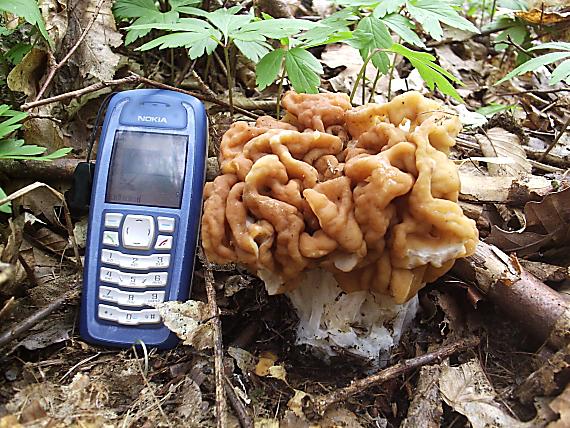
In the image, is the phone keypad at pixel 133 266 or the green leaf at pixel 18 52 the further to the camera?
the green leaf at pixel 18 52

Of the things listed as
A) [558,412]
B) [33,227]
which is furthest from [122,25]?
[558,412]

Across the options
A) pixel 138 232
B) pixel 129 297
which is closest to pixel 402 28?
pixel 138 232

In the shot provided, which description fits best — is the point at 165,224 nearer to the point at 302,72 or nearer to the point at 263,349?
the point at 263,349

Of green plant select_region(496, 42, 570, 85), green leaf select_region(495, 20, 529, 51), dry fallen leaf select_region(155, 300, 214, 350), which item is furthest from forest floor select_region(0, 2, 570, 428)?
green leaf select_region(495, 20, 529, 51)

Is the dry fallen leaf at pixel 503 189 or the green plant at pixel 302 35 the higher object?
the green plant at pixel 302 35

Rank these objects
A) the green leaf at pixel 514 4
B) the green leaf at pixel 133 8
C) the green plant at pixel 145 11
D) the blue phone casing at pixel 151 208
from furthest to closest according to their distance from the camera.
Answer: the green leaf at pixel 514 4 < the green leaf at pixel 133 8 < the green plant at pixel 145 11 < the blue phone casing at pixel 151 208

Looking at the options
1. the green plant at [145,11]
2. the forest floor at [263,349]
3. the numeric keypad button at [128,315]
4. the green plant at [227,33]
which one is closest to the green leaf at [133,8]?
the green plant at [145,11]

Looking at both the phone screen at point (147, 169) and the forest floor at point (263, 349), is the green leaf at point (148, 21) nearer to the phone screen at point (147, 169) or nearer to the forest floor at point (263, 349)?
the forest floor at point (263, 349)
